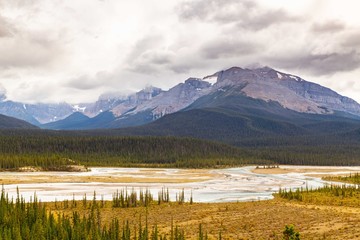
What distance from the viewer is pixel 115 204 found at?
88.5 metres

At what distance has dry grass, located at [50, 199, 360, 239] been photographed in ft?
201

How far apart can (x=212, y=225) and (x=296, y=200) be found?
34615mm

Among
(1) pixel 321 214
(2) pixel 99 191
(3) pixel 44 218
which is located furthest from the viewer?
(2) pixel 99 191

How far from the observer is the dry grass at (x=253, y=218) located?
61.2 meters

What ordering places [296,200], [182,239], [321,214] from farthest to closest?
[296,200]
[321,214]
[182,239]

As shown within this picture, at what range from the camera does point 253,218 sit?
7262cm

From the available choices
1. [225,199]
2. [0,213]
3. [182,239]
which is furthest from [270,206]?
[0,213]

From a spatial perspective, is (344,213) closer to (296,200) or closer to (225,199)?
(296,200)

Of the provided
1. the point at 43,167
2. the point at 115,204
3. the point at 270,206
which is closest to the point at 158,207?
the point at 115,204

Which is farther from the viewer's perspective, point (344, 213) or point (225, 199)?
point (225, 199)

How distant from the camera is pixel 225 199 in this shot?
344 feet

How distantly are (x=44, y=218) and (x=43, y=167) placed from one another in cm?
13988

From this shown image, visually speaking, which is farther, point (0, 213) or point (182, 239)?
point (0, 213)

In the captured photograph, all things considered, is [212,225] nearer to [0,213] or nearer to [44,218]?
[44,218]
